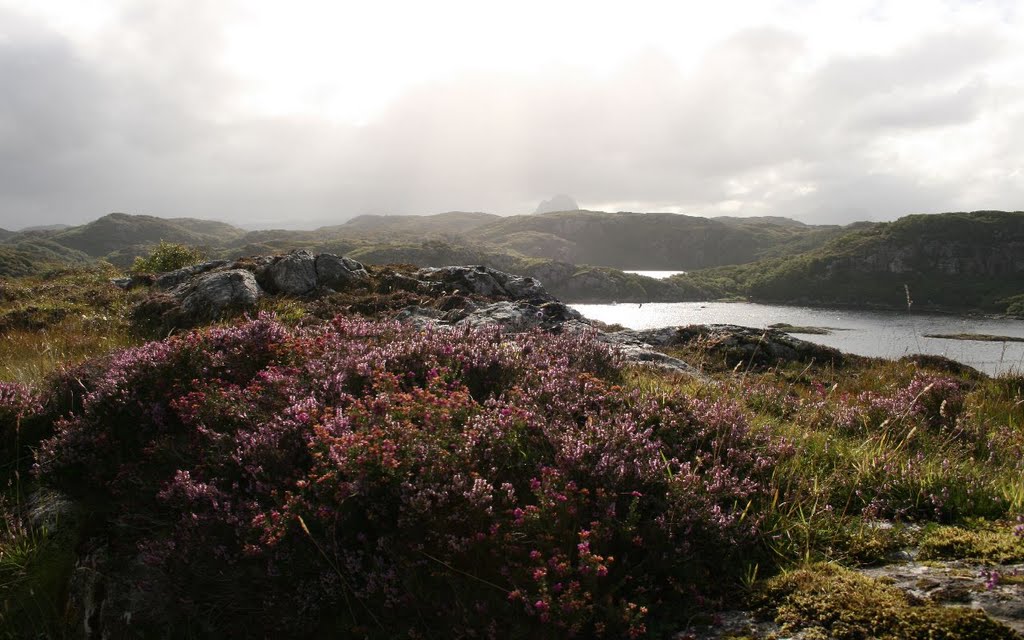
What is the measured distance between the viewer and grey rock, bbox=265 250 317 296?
14.8 m

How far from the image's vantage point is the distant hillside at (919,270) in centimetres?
16525

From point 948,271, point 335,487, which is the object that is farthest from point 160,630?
point 948,271

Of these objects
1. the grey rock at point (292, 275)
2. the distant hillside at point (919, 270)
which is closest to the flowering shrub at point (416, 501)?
the grey rock at point (292, 275)

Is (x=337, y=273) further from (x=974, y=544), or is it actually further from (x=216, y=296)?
(x=974, y=544)

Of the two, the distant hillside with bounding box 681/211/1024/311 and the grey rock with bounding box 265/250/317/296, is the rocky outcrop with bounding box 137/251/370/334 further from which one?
the distant hillside with bounding box 681/211/1024/311

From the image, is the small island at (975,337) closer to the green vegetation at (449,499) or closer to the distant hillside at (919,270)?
the distant hillside at (919,270)

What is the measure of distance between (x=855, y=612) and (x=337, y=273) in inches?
630

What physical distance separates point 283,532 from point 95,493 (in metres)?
2.65

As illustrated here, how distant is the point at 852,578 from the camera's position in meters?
2.88

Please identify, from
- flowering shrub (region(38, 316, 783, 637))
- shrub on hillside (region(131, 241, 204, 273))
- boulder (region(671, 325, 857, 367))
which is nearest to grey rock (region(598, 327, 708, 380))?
boulder (region(671, 325, 857, 367))

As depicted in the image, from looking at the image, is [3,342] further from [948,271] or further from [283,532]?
[948,271]

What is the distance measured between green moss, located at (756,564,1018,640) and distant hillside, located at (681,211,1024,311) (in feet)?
621

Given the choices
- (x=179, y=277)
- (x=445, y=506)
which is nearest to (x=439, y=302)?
(x=179, y=277)

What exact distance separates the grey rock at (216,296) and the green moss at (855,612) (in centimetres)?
1183
